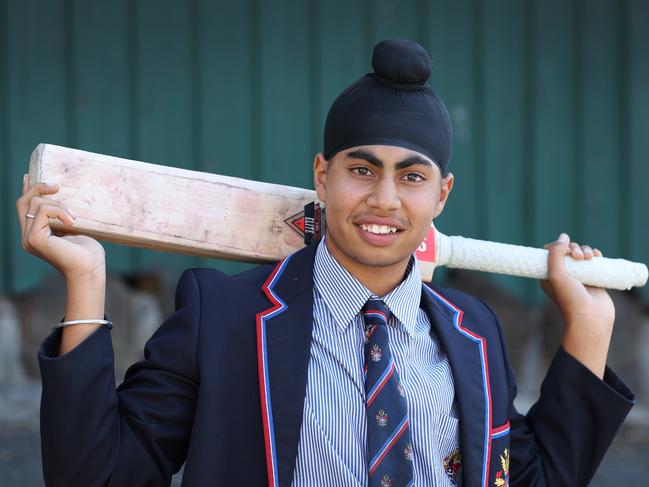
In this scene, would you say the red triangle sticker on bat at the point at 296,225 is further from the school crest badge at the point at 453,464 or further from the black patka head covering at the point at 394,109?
the school crest badge at the point at 453,464

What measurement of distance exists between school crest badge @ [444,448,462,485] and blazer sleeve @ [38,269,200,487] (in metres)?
0.58

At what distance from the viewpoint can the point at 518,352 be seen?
509 cm

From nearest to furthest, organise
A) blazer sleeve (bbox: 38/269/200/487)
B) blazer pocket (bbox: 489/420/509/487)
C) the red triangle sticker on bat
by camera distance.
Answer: blazer sleeve (bbox: 38/269/200/487) < blazer pocket (bbox: 489/420/509/487) < the red triangle sticker on bat

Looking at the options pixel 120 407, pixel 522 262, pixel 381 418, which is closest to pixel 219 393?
pixel 120 407

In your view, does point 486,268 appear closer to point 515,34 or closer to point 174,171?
point 174,171

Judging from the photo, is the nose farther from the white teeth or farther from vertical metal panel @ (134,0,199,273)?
vertical metal panel @ (134,0,199,273)

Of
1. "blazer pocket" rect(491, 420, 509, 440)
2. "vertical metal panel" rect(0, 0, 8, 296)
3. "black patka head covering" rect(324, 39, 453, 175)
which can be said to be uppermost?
"vertical metal panel" rect(0, 0, 8, 296)

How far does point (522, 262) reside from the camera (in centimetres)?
248

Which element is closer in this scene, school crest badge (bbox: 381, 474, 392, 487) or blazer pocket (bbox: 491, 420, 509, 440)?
school crest badge (bbox: 381, 474, 392, 487)

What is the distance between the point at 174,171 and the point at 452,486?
0.98 meters

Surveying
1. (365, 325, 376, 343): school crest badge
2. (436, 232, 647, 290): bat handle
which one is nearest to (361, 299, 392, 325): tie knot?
(365, 325, 376, 343): school crest badge

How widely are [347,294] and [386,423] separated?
1.04 ft

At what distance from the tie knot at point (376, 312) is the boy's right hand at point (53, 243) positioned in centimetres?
60

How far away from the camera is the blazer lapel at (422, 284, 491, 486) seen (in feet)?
7.09
